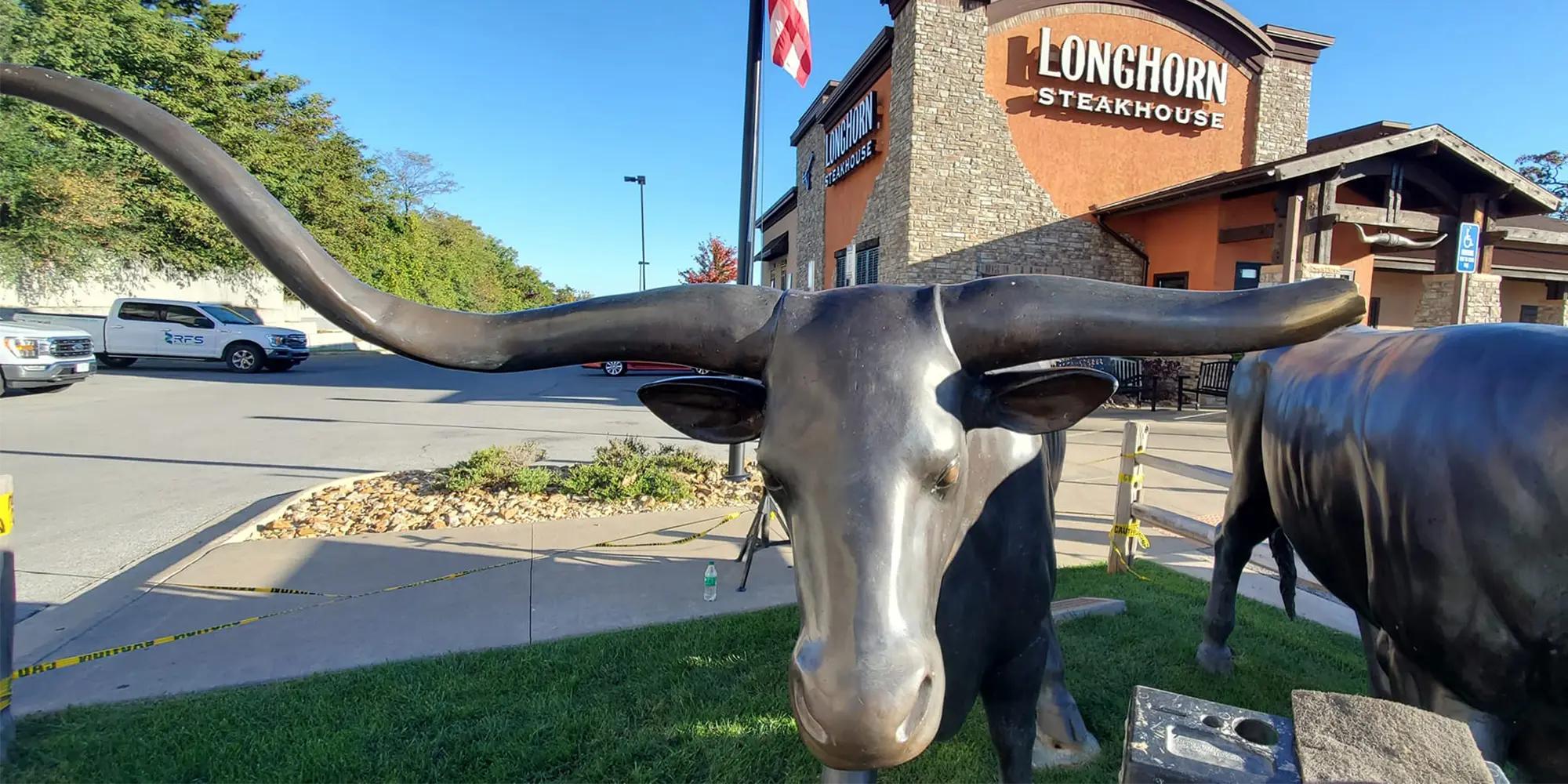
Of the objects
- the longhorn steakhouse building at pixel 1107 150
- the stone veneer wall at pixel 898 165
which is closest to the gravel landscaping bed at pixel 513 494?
the longhorn steakhouse building at pixel 1107 150

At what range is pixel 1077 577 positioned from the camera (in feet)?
16.0

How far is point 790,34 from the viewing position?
691cm

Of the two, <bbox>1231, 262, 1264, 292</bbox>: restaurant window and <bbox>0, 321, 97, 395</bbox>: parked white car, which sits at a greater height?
<bbox>1231, 262, 1264, 292</bbox>: restaurant window

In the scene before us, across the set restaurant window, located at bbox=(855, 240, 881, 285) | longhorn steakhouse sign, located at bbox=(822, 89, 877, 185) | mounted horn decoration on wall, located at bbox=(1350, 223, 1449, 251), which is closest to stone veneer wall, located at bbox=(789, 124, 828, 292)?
longhorn steakhouse sign, located at bbox=(822, 89, 877, 185)

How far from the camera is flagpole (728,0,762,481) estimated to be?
6.97 meters

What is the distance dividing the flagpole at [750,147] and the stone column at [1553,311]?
2322 cm

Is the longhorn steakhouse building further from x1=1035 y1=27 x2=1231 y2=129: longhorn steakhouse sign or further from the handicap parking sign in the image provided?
the handicap parking sign

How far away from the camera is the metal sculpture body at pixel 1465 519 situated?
150 centimetres

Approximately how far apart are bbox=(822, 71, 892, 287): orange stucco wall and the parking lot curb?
14242 mm

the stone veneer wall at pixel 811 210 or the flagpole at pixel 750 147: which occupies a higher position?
the stone veneer wall at pixel 811 210

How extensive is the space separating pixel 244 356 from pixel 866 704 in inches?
971

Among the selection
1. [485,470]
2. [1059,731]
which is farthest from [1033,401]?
[485,470]

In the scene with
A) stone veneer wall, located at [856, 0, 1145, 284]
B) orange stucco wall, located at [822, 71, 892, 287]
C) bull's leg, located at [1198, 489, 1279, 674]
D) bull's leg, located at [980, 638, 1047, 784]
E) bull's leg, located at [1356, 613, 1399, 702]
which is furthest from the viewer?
orange stucco wall, located at [822, 71, 892, 287]

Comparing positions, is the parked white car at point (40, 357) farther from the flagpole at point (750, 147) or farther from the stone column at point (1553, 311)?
the stone column at point (1553, 311)
